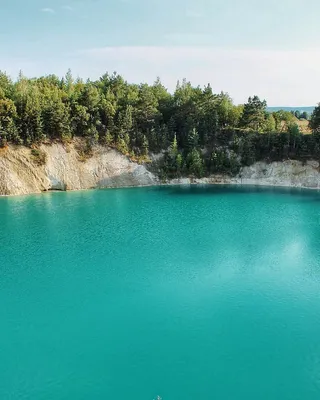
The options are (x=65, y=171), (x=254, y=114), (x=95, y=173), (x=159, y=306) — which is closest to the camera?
(x=159, y=306)

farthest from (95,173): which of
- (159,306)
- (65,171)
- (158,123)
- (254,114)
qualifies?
(159,306)

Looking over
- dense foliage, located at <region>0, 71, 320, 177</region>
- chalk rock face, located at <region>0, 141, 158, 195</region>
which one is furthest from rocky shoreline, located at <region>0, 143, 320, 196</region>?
dense foliage, located at <region>0, 71, 320, 177</region>

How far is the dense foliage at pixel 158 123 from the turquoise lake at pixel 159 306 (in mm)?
24889

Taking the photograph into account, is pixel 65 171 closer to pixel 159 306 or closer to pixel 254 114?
pixel 254 114

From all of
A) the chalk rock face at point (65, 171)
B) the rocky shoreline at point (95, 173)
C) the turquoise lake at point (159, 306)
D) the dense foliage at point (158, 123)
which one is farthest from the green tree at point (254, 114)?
the turquoise lake at point (159, 306)

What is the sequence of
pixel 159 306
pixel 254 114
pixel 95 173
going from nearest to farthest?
pixel 159 306
pixel 95 173
pixel 254 114

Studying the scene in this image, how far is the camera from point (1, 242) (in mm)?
44125

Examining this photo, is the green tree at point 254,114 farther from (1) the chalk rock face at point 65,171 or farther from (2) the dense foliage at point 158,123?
(1) the chalk rock face at point 65,171

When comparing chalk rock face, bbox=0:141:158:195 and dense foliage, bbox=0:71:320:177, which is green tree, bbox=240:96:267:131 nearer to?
dense foliage, bbox=0:71:320:177

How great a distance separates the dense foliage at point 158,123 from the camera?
72000 mm

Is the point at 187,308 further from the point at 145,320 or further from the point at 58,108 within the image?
the point at 58,108

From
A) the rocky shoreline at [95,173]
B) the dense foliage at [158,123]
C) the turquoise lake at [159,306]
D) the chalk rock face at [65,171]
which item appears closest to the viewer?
the turquoise lake at [159,306]

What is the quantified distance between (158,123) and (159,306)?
60964mm

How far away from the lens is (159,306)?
30.1 meters
